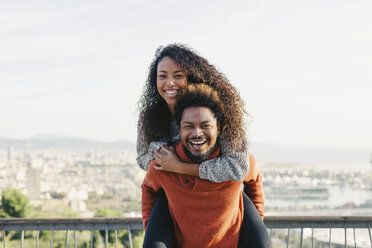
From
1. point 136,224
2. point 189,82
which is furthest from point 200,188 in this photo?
point 136,224

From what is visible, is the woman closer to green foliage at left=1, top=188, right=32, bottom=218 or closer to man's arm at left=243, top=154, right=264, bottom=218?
man's arm at left=243, top=154, right=264, bottom=218

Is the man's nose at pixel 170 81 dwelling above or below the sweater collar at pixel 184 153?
above

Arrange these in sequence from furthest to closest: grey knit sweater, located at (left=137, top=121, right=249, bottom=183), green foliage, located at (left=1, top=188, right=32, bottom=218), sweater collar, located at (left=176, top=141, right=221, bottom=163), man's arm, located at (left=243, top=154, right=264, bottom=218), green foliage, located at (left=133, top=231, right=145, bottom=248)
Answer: green foliage, located at (left=1, top=188, right=32, bottom=218), green foliage, located at (left=133, top=231, right=145, bottom=248), man's arm, located at (left=243, top=154, right=264, bottom=218), sweater collar, located at (left=176, top=141, right=221, bottom=163), grey knit sweater, located at (left=137, top=121, right=249, bottom=183)

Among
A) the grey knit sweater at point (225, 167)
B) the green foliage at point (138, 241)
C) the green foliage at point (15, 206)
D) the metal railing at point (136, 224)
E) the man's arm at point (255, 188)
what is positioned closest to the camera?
the grey knit sweater at point (225, 167)

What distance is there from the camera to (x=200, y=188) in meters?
1.92

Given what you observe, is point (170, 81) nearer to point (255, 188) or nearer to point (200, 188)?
point (200, 188)

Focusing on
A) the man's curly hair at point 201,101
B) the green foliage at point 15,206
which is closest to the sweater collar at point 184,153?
the man's curly hair at point 201,101

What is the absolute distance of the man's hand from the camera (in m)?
1.93

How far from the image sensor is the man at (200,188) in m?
1.92

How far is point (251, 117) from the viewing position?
2168 millimetres

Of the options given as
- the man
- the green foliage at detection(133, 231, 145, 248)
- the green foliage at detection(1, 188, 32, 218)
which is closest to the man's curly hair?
the man

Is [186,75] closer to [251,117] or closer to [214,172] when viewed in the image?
[251,117]

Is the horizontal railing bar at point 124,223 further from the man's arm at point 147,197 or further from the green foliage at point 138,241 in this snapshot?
the man's arm at point 147,197

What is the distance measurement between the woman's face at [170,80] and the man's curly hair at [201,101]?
0.34 ft
